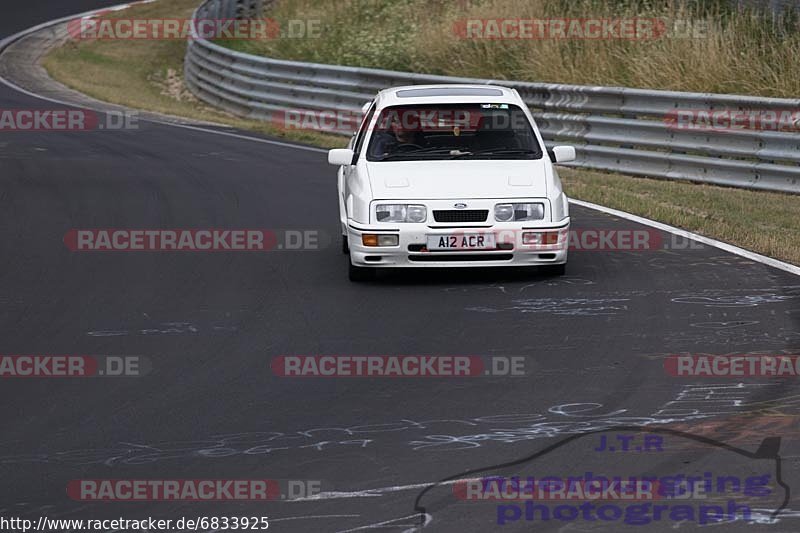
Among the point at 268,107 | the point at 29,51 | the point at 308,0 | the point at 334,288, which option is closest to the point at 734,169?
the point at 334,288

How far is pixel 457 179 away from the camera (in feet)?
37.0

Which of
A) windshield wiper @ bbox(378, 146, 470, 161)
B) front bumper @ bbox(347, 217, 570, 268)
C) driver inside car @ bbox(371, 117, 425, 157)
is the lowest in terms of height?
front bumper @ bbox(347, 217, 570, 268)

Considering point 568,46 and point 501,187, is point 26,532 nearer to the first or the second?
point 501,187

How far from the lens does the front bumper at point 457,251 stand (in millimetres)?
11000

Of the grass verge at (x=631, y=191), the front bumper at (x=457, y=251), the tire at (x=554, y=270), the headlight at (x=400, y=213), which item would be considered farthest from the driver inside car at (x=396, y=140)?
the grass verge at (x=631, y=191)

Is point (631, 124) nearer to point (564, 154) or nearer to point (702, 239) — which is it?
point (702, 239)

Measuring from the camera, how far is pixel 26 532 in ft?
18.9

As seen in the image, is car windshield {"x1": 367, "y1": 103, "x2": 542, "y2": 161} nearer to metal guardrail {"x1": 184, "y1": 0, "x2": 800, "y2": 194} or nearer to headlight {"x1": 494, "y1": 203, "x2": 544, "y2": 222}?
headlight {"x1": 494, "y1": 203, "x2": 544, "y2": 222}

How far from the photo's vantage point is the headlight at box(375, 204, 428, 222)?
11062 mm

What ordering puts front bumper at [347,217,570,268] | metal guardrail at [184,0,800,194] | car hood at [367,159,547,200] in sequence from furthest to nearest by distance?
metal guardrail at [184,0,800,194] → car hood at [367,159,547,200] → front bumper at [347,217,570,268]

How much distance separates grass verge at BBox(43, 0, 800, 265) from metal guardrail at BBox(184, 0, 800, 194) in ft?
0.83

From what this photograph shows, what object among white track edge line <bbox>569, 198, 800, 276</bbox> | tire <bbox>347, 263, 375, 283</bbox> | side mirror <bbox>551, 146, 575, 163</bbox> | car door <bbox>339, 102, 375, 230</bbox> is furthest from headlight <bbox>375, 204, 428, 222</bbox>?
white track edge line <bbox>569, 198, 800, 276</bbox>

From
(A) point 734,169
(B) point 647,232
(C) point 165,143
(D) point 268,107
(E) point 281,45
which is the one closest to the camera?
(B) point 647,232

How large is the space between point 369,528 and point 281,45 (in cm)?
2566
